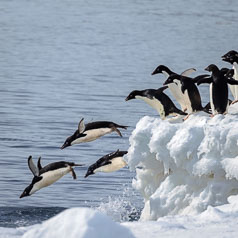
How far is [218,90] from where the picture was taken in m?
10.9

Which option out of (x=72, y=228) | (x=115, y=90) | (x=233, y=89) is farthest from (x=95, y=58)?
(x=72, y=228)

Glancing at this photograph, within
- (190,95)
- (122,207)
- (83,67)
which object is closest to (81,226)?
(190,95)

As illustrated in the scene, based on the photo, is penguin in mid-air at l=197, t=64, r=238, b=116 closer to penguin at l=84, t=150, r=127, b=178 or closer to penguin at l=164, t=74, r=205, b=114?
penguin at l=164, t=74, r=205, b=114

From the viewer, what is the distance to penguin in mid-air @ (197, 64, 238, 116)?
10.8 m

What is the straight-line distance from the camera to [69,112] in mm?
23656

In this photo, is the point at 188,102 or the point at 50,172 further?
the point at 50,172

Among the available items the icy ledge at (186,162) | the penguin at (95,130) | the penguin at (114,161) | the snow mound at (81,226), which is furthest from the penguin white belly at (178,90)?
the snow mound at (81,226)

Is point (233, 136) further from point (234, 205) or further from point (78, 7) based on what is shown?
point (78, 7)

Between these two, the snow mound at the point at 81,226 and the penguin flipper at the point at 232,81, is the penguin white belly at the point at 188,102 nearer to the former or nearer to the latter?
the penguin flipper at the point at 232,81

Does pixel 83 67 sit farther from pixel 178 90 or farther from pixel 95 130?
pixel 95 130

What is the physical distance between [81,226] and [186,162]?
3.86 meters

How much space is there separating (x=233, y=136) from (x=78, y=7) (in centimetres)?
5532

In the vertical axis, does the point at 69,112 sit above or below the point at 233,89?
below

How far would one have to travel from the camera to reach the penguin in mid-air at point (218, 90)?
35.4 ft
